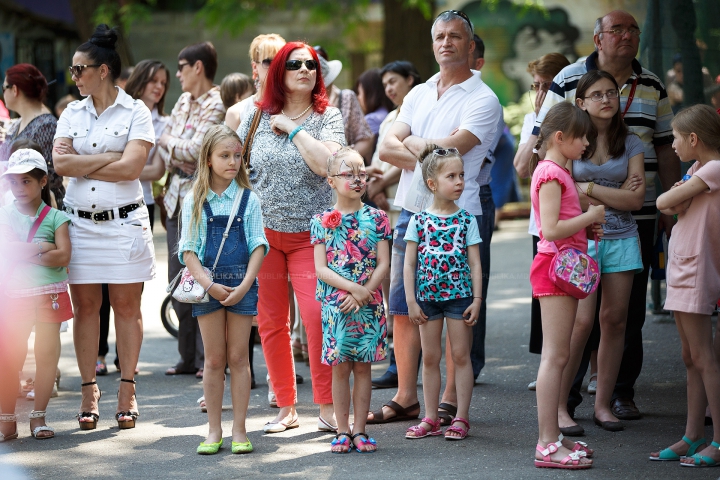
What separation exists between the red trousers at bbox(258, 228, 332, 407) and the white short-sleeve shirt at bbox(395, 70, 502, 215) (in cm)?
76

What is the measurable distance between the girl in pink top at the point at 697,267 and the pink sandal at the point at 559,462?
452mm

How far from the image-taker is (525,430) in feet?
18.6

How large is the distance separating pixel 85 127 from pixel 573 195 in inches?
116

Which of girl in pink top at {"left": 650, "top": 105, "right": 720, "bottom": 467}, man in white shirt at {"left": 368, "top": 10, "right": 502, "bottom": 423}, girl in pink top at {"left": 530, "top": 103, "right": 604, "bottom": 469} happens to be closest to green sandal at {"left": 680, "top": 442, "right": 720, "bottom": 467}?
girl in pink top at {"left": 650, "top": 105, "right": 720, "bottom": 467}

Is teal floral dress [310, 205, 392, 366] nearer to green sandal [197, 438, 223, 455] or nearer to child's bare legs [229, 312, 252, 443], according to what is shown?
child's bare legs [229, 312, 252, 443]

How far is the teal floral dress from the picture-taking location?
5.24 metres

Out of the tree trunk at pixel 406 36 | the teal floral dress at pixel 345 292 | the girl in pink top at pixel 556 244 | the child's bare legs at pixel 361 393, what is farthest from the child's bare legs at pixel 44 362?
the tree trunk at pixel 406 36

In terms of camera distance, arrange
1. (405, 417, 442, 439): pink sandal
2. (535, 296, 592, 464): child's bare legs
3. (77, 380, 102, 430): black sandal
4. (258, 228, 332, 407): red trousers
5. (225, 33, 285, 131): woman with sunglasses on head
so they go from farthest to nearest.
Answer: (225, 33, 285, 131): woman with sunglasses on head < (77, 380, 102, 430): black sandal < (258, 228, 332, 407): red trousers < (405, 417, 442, 439): pink sandal < (535, 296, 592, 464): child's bare legs

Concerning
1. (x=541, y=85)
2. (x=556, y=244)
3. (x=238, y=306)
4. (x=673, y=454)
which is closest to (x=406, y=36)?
(x=541, y=85)

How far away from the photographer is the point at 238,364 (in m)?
5.32

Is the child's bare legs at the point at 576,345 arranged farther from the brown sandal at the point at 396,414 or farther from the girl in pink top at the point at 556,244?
the brown sandal at the point at 396,414

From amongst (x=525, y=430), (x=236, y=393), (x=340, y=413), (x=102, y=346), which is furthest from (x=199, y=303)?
(x=102, y=346)

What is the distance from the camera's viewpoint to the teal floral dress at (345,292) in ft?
17.2

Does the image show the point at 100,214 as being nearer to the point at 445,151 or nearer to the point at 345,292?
the point at 345,292
